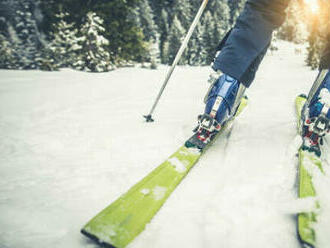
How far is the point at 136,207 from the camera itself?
1232 millimetres

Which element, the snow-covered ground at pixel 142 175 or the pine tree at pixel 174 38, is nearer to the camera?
the snow-covered ground at pixel 142 175

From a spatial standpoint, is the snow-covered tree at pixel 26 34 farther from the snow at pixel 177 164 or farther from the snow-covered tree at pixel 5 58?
the snow at pixel 177 164

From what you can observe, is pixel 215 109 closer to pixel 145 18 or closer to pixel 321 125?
pixel 321 125

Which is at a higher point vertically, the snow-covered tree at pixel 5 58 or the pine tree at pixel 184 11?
the pine tree at pixel 184 11

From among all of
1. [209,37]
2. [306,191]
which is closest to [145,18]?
[209,37]

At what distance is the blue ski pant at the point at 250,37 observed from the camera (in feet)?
5.26

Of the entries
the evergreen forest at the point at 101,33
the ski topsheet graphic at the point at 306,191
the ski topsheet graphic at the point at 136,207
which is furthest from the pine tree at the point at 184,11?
the ski topsheet graphic at the point at 136,207

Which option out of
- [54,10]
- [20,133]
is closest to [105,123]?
[20,133]

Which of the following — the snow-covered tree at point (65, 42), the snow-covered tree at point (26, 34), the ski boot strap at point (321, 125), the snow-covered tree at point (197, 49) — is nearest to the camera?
the ski boot strap at point (321, 125)

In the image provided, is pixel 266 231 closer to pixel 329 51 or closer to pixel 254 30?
pixel 254 30

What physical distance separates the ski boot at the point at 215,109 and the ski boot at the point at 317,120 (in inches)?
26.5

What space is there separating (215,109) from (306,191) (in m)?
0.94

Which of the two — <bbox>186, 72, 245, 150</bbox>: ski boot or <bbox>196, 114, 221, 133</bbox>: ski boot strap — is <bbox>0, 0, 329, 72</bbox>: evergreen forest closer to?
<bbox>186, 72, 245, 150</bbox>: ski boot

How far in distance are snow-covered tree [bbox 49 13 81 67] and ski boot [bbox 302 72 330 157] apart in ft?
34.4
